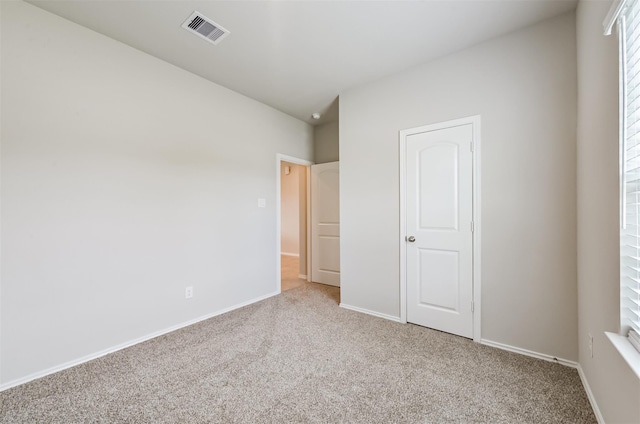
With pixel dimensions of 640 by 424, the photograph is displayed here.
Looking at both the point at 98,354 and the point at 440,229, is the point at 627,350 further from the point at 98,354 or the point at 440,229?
the point at 98,354

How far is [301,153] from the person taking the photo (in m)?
4.20

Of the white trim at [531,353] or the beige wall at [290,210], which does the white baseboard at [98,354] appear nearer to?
the white trim at [531,353]

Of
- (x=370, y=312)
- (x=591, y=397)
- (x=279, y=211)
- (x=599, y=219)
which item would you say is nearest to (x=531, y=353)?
(x=591, y=397)

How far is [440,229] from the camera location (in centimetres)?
250

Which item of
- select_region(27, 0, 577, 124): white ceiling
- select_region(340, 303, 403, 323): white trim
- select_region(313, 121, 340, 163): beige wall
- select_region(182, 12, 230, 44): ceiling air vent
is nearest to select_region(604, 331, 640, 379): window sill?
select_region(340, 303, 403, 323): white trim

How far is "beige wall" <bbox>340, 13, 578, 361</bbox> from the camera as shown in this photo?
1.93 metres

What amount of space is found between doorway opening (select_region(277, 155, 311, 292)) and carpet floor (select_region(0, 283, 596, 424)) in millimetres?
1647

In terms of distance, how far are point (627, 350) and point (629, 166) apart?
799 millimetres

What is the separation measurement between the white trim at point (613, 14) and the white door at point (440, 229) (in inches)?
43.7

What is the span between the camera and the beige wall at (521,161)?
6.33ft

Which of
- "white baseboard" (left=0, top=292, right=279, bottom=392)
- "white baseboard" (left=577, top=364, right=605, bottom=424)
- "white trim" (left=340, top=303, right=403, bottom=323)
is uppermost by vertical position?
"white baseboard" (left=577, top=364, right=605, bottom=424)

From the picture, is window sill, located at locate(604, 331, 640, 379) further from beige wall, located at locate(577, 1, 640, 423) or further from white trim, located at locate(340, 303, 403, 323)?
white trim, located at locate(340, 303, 403, 323)

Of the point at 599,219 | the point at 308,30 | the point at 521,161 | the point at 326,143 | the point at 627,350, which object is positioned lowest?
the point at 627,350

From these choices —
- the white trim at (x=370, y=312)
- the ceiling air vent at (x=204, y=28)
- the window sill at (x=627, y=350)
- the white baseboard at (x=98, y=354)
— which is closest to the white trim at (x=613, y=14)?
the window sill at (x=627, y=350)
